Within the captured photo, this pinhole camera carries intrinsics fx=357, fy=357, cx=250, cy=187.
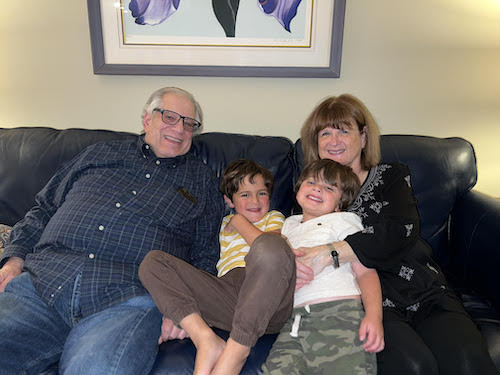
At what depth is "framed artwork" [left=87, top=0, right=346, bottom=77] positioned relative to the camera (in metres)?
1.97

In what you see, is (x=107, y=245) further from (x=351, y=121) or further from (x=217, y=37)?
(x=217, y=37)

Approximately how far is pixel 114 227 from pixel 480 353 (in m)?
1.26

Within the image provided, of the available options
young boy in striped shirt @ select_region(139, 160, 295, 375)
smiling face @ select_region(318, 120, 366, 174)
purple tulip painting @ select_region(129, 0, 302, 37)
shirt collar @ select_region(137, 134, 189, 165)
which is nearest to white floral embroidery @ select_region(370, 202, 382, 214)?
smiling face @ select_region(318, 120, 366, 174)

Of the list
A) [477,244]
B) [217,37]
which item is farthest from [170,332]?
[217,37]

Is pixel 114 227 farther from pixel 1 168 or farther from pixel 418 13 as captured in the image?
pixel 418 13

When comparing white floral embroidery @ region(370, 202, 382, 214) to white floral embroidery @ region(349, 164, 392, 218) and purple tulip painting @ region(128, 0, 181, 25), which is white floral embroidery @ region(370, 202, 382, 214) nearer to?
white floral embroidery @ region(349, 164, 392, 218)

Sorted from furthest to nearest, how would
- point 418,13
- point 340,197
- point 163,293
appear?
point 418,13 < point 340,197 < point 163,293

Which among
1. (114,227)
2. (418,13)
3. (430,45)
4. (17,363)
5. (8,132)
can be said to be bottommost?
(17,363)

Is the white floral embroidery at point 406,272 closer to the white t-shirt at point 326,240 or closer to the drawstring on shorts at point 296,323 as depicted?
the white t-shirt at point 326,240

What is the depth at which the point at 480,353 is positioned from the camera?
1020 mm

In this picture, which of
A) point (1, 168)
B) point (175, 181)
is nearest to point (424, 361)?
point (175, 181)

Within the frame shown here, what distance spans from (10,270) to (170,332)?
69 centimetres

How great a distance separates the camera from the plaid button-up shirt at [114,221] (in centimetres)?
126

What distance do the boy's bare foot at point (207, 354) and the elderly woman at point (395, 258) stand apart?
0.33m
